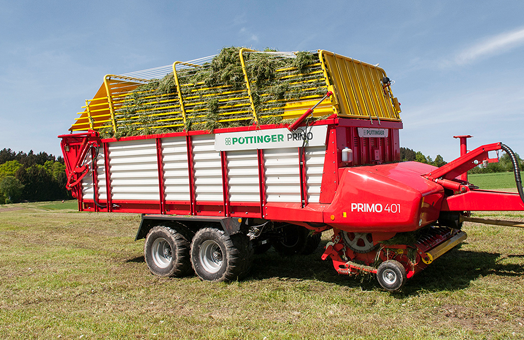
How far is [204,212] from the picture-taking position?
7836mm

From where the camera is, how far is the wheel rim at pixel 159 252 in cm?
833

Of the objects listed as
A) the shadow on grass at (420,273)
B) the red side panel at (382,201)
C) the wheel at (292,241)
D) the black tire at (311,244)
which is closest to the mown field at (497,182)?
the shadow on grass at (420,273)

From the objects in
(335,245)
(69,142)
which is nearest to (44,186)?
(69,142)

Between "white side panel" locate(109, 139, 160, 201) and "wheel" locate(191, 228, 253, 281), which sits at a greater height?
"white side panel" locate(109, 139, 160, 201)

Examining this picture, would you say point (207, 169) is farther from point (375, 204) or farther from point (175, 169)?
point (375, 204)

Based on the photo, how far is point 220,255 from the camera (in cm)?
763

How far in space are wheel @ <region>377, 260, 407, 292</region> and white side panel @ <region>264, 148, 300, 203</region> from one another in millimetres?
1643

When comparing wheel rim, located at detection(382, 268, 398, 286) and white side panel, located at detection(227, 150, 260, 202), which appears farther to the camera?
white side panel, located at detection(227, 150, 260, 202)

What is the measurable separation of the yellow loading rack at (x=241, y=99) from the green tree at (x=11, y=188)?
80.7 meters

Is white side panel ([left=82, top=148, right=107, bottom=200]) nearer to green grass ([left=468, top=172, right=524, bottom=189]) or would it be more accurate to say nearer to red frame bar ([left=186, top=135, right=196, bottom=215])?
red frame bar ([left=186, top=135, right=196, bottom=215])

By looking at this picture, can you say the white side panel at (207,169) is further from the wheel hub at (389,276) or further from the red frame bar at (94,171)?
the wheel hub at (389,276)

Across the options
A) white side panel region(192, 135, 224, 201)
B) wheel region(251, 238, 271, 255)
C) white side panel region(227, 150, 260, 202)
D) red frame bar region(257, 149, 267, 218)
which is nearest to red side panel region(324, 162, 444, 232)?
red frame bar region(257, 149, 267, 218)

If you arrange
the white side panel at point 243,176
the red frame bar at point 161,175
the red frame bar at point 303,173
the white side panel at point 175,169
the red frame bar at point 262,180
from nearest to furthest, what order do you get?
the red frame bar at point 303,173 → the red frame bar at point 262,180 → the white side panel at point 243,176 → the white side panel at point 175,169 → the red frame bar at point 161,175

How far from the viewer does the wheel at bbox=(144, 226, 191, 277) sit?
7844 mm
